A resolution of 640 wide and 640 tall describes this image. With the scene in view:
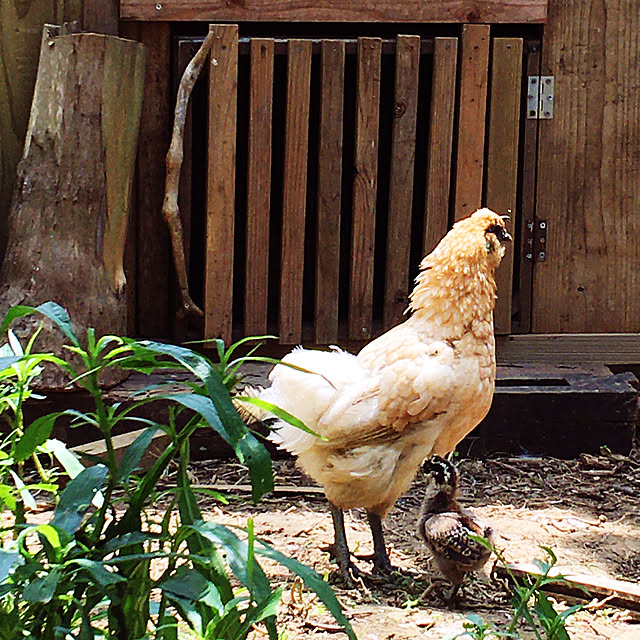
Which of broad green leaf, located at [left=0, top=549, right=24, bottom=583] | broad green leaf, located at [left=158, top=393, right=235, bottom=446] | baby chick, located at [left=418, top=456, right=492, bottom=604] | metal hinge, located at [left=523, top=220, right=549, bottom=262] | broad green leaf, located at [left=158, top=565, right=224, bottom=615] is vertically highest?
metal hinge, located at [left=523, top=220, right=549, bottom=262]

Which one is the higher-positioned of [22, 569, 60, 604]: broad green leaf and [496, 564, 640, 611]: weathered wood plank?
[22, 569, 60, 604]: broad green leaf

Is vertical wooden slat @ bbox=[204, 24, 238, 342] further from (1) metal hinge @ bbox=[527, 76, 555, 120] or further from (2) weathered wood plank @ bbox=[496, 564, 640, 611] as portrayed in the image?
(2) weathered wood plank @ bbox=[496, 564, 640, 611]

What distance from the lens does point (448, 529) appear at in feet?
13.6

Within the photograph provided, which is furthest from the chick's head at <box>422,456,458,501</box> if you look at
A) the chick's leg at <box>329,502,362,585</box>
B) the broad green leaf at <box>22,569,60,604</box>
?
the broad green leaf at <box>22,569,60,604</box>

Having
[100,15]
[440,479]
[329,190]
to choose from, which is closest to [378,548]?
[440,479]

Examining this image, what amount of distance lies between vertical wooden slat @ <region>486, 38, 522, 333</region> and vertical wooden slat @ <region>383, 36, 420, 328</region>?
17.2 inches

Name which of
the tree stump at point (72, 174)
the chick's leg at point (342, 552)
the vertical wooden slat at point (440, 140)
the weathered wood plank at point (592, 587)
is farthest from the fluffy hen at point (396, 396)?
the vertical wooden slat at point (440, 140)

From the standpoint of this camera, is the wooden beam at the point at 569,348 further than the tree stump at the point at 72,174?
Yes

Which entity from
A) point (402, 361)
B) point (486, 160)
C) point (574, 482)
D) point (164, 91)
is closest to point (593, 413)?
point (574, 482)

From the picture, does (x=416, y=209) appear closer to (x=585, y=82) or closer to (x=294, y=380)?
(x=585, y=82)

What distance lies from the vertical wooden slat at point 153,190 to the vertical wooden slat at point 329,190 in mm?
834

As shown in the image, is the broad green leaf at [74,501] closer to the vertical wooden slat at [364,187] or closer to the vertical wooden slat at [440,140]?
the vertical wooden slat at [364,187]

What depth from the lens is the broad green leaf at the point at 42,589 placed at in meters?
2.10

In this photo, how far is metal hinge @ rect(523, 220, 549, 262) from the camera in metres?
6.32
